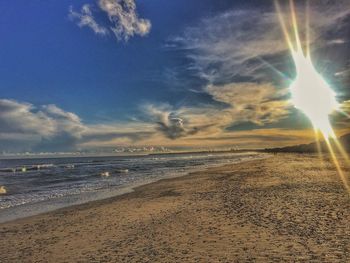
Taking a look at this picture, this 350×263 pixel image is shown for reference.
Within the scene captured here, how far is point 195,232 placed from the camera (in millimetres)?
11922

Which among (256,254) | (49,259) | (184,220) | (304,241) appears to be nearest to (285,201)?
(184,220)

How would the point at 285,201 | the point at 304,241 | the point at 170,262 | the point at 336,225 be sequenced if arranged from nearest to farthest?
the point at 170,262 < the point at 304,241 < the point at 336,225 < the point at 285,201

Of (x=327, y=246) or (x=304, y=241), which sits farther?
(x=304, y=241)

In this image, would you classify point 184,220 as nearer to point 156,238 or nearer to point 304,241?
point 156,238

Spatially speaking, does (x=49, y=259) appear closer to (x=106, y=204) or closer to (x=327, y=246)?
(x=327, y=246)

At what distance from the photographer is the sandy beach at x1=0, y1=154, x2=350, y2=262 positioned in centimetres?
927

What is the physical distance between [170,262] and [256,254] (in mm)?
2288

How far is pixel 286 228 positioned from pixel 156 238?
4.41 m

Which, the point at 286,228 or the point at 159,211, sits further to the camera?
the point at 159,211

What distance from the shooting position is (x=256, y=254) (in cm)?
896

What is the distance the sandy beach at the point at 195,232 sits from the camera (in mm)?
9266

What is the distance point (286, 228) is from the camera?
1143cm

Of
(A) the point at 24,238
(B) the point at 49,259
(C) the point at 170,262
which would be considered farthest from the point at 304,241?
(A) the point at 24,238

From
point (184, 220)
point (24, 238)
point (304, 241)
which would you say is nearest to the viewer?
point (304, 241)
